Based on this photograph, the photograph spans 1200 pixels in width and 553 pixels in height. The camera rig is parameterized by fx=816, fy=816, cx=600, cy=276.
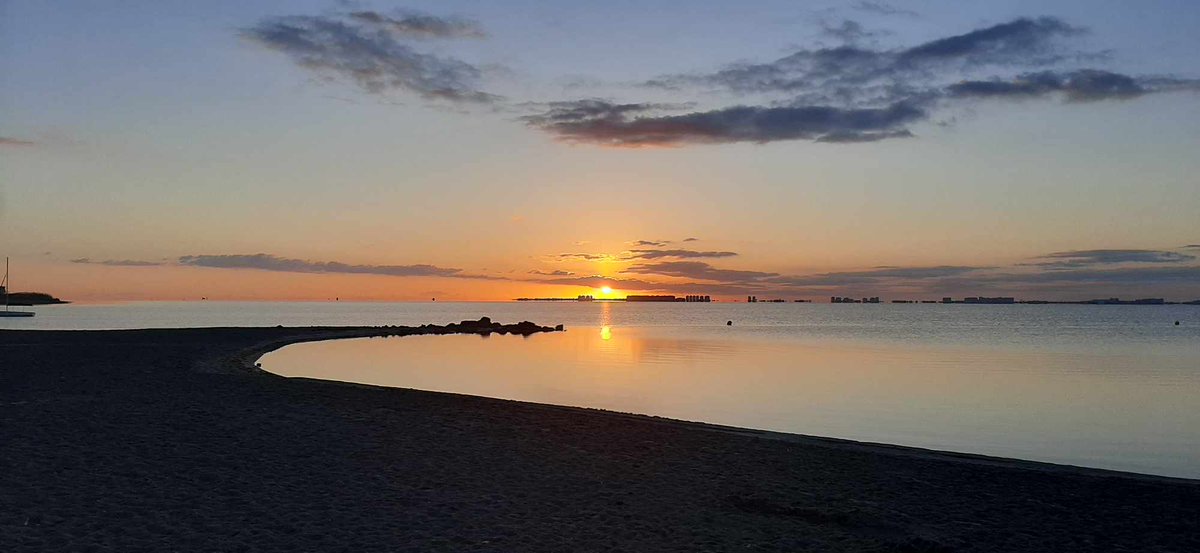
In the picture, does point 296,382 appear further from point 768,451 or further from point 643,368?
point 643,368

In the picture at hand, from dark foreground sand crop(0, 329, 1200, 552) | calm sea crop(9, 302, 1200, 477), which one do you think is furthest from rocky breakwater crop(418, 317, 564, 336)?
dark foreground sand crop(0, 329, 1200, 552)

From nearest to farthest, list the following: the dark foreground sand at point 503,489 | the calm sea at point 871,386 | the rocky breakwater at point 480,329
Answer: the dark foreground sand at point 503,489, the calm sea at point 871,386, the rocky breakwater at point 480,329

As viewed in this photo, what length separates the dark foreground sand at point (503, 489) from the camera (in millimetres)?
9445

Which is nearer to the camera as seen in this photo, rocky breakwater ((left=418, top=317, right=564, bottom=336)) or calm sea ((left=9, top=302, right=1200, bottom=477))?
calm sea ((left=9, top=302, right=1200, bottom=477))

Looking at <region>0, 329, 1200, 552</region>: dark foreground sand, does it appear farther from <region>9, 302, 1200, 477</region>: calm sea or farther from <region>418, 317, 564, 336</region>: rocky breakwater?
<region>418, 317, 564, 336</region>: rocky breakwater

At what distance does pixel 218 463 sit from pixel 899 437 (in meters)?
19.6

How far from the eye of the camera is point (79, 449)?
13.5 metres

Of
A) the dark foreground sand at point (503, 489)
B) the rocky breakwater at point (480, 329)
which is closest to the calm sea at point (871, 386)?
the dark foreground sand at point (503, 489)

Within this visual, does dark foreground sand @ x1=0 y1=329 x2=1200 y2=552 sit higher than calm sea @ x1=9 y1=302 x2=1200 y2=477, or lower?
higher

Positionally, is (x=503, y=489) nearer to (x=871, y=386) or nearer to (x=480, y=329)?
(x=871, y=386)

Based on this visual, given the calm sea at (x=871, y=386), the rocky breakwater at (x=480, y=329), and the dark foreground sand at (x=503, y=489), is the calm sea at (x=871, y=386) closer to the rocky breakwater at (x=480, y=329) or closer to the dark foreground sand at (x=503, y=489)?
the dark foreground sand at (x=503, y=489)

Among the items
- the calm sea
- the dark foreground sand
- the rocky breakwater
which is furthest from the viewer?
the rocky breakwater

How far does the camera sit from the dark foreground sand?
31.0 feet

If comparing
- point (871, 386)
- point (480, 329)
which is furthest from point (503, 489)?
point (480, 329)
